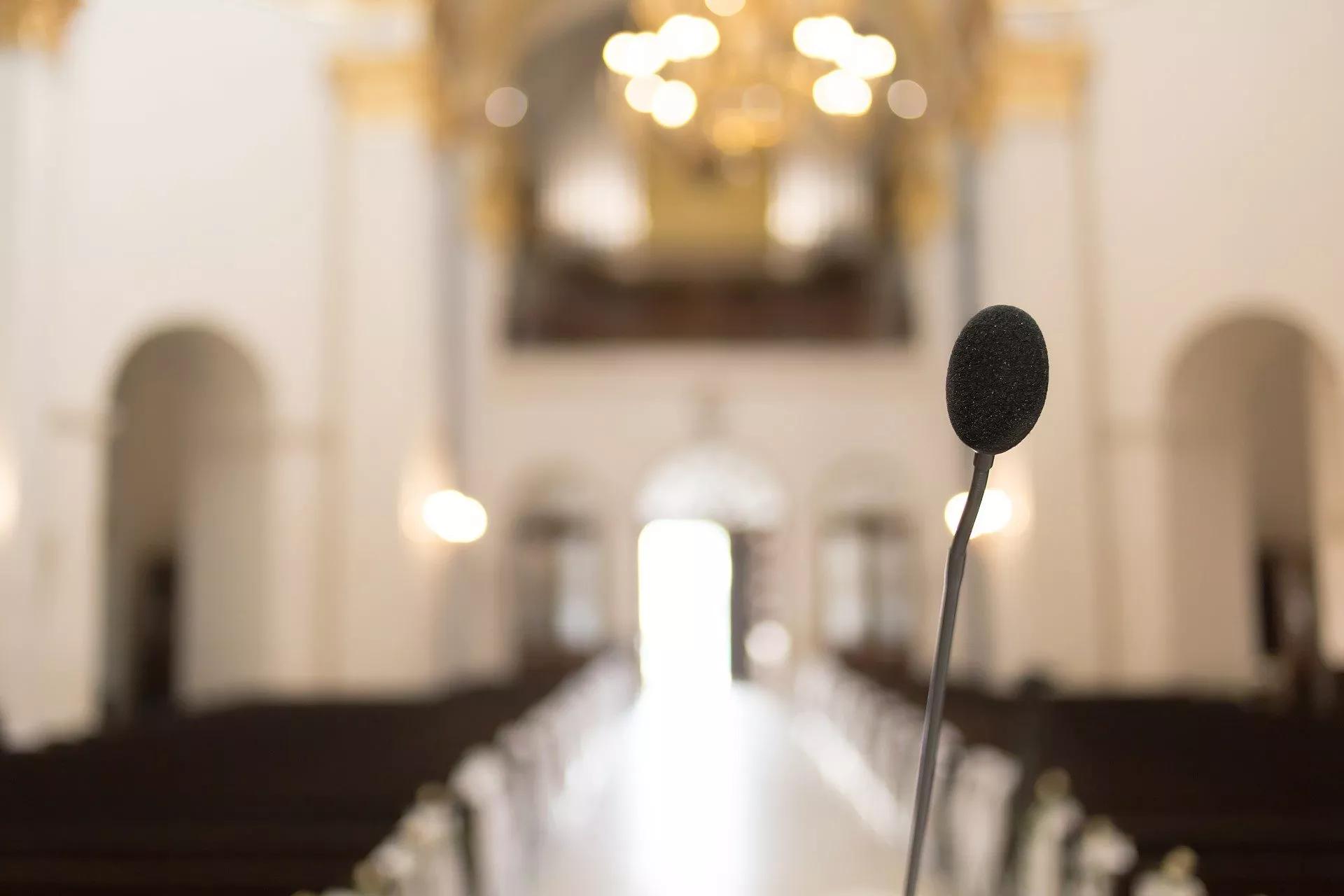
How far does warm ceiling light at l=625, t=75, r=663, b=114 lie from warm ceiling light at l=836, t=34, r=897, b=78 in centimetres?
200

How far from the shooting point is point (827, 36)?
10883mm

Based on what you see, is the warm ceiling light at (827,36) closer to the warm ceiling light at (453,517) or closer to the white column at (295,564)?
the white column at (295,564)

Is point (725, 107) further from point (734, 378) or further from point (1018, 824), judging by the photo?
point (734, 378)

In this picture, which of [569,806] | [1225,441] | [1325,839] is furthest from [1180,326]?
[1325,839]

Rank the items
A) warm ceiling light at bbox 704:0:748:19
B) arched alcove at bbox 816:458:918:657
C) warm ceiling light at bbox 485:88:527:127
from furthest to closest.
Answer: arched alcove at bbox 816:458:918:657 → warm ceiling light at bbox 485:88:527:127 → warm ceiling light at bbox 704:0:748:19

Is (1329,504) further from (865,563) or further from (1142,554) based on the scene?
(865,563)

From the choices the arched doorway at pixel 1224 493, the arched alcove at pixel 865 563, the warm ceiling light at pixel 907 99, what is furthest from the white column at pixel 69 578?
the warm ceiling light at pixel 907 99

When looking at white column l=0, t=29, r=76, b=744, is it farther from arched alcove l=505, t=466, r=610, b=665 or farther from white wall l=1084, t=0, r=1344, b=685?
white wall l=1084, t=0, r=1344, b=685

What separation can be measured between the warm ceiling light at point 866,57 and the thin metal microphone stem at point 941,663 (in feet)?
32.2

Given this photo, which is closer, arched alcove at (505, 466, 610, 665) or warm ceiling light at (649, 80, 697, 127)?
warm ceiling light at (649, 80, 697, 127)

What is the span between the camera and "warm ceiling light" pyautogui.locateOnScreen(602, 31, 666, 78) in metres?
11.4

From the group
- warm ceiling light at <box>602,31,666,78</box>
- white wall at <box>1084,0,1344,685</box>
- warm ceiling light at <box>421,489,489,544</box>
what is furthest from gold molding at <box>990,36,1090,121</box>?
warm ceiling light at <box>421,489,489,544</box>

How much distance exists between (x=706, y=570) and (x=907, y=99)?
798cm

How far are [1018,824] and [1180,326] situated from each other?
7.11 metres
